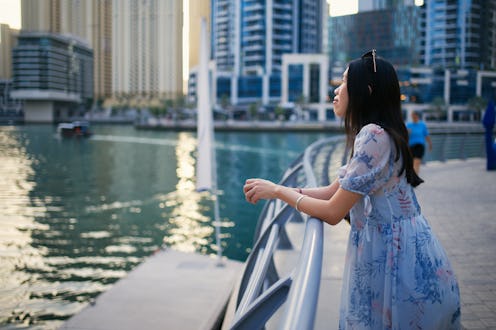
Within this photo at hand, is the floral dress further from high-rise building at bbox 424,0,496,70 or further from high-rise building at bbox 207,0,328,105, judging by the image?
high-rise building at bbox 424,0,496,70

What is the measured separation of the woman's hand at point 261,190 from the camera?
1781 millimetres

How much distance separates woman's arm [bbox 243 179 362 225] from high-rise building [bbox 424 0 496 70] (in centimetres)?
9721

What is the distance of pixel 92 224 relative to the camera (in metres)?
14.4

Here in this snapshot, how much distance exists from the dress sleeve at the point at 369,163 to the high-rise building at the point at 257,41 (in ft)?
302

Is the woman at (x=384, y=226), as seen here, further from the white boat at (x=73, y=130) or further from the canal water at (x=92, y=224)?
the white boat at (x=73, y=130)

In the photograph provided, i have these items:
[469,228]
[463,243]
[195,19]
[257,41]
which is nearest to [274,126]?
[257,41]

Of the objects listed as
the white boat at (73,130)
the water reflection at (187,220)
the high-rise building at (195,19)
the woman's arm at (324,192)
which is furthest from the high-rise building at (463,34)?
the woman's arm at (324,192)

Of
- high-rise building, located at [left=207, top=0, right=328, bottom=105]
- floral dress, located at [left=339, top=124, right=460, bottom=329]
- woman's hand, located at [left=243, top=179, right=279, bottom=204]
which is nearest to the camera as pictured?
floral dress, located at [left=339, top=124, right=460, bottom=329]

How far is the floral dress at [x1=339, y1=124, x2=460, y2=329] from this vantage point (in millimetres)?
1476

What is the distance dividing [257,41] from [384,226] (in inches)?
4086

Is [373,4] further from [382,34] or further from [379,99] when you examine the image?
[379,99]

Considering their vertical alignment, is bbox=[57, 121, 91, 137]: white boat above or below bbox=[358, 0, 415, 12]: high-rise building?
below

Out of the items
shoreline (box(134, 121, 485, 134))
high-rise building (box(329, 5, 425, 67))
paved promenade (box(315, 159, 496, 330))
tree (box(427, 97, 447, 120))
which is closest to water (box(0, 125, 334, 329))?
paved promenade (box(315, 159, 496, 330))

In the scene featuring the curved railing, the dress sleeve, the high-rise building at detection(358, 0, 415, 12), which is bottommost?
the curved railing
